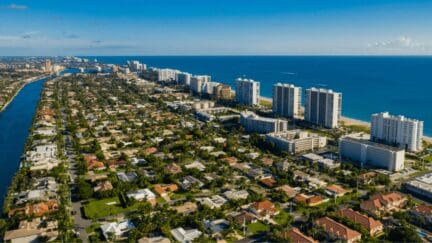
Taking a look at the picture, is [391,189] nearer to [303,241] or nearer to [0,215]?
Answer: [303,241]

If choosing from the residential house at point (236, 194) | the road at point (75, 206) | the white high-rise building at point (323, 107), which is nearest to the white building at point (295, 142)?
the white high-rise building at point (323, 107)

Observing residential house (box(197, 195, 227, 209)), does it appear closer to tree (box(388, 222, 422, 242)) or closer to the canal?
tree (box(388, 222, 422, 242))

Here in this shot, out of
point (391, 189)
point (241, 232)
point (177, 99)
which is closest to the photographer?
point (241, 232)

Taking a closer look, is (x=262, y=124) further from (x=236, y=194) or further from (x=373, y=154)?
(x=236, y=194)

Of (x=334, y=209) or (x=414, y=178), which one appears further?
(x=414, y=178)

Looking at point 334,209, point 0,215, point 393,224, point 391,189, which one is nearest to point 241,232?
point 334,209

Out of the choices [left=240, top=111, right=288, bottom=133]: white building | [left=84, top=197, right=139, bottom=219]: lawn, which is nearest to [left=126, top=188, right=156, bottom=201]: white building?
[left=84, top=197, right=139, bottom=219]: lawn

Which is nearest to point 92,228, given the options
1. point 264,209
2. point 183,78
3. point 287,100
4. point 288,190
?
point 264,209
